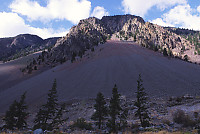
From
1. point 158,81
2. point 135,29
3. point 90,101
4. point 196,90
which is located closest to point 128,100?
point 90,101

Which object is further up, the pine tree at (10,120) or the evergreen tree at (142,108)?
the evergreen tree at (142,108)

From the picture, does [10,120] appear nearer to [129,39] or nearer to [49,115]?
[49,115]

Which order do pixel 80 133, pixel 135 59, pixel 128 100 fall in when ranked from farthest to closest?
pixel 135 59
pixel 128 100
pixel 80 133

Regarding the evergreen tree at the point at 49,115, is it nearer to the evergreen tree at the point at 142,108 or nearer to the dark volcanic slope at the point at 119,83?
the evergreen tree at the point at 142,108

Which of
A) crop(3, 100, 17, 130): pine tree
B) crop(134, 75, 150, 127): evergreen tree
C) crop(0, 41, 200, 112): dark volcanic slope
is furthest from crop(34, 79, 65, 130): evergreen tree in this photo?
crop(0, 41, 200, 112): dark volcanic slope

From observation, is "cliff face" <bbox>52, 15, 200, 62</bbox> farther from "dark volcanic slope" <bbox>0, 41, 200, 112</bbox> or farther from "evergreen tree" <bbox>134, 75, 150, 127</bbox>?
"evergreen tree" <bbox>134, 75, 150, 127</bbox>

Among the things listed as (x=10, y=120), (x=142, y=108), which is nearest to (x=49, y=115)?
(x=10, y=120)

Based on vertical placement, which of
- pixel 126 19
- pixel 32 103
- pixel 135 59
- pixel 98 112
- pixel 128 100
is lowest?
pixel 32 103

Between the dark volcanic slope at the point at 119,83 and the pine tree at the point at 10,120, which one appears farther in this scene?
the dark volcanic slope at the point at 119,83

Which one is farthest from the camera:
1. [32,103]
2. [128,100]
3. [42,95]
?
[42,95]

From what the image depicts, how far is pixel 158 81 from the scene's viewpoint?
3241 centimetres

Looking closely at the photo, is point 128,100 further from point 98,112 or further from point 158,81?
point 158,81

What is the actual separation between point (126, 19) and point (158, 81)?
621ft

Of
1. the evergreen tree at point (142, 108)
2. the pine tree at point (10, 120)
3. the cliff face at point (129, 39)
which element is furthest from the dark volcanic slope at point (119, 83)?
the cliff face at point (129, 39)
